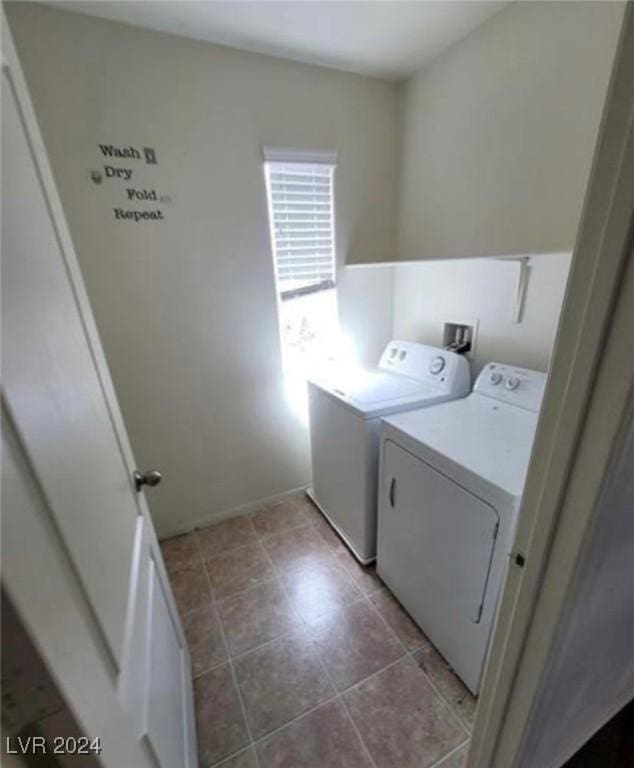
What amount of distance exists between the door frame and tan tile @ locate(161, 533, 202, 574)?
1.71 meters

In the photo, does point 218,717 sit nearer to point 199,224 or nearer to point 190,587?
point 190,587

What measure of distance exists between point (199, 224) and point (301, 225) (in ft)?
1.89

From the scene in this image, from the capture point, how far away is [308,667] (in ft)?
4.74

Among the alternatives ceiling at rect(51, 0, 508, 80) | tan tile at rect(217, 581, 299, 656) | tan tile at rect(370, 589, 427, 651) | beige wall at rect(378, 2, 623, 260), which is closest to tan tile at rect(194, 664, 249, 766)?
tan tile at rect(217, 581, 299, 656)

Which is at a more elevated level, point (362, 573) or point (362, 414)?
point (362, 414)

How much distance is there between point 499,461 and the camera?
117 centimetres

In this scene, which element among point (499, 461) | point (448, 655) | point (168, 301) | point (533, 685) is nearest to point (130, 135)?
point (168, 301)

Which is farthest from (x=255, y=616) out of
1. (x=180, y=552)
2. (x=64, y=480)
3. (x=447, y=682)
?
(x=64, y=480)

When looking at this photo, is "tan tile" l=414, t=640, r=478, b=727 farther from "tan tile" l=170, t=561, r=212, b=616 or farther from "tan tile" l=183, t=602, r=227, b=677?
"tan tile" l=170, t=561, r=212, b=616

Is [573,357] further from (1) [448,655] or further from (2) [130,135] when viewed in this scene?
(2) [130,135]

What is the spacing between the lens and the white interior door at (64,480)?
15.9 inches

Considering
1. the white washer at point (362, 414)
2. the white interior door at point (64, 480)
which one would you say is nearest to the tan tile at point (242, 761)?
the white interior door at point (64, 480)

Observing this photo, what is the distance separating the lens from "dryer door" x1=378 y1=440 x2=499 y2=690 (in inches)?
46.1

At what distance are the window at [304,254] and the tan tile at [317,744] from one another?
1.63 meters
